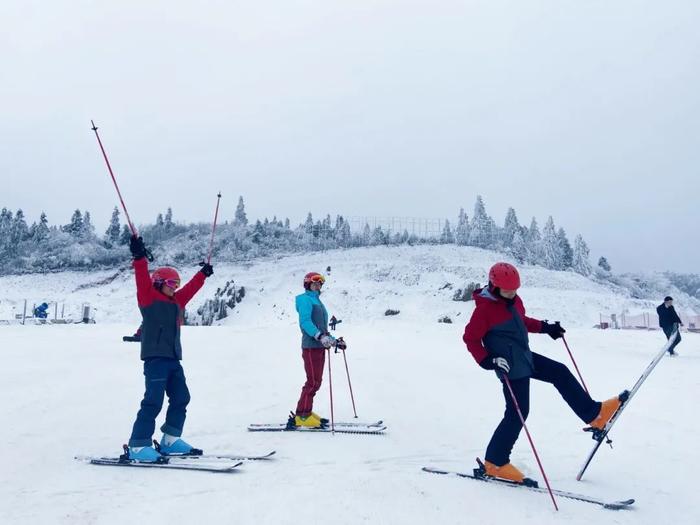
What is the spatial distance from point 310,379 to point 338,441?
113 cm

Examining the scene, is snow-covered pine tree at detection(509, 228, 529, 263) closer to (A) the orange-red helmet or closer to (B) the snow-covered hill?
(B) the snow-covered hill

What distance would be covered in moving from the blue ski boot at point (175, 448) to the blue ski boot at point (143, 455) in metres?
0.31

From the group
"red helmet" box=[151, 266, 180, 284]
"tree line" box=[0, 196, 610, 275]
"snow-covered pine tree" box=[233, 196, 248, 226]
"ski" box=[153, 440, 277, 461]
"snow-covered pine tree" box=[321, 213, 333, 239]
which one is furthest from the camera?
"snow-covered pine tree" box=[233, 196, 248, 226]

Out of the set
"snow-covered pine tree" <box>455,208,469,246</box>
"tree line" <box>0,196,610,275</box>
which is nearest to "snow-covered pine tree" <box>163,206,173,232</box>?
"tree line" <box>0,196,610,275</box>

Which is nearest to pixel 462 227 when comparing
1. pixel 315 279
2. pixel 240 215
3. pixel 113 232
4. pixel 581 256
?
pixel 581 256

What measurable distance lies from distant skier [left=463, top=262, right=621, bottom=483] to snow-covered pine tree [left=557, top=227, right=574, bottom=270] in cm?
10100

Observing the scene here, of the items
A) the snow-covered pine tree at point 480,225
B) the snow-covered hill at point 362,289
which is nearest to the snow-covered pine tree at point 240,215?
the snow-covered hill at point 362,289

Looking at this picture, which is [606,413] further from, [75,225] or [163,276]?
[75,225]

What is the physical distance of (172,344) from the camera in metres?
4.95

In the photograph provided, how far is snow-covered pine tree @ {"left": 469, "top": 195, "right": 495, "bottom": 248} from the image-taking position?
100438 millimetres

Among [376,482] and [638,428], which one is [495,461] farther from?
[638,428]

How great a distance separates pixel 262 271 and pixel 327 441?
61.9 m

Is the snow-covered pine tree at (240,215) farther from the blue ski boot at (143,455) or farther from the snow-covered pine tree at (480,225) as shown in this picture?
the blue ski boot at (143,455)

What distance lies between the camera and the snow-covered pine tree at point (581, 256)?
95.6 meters
